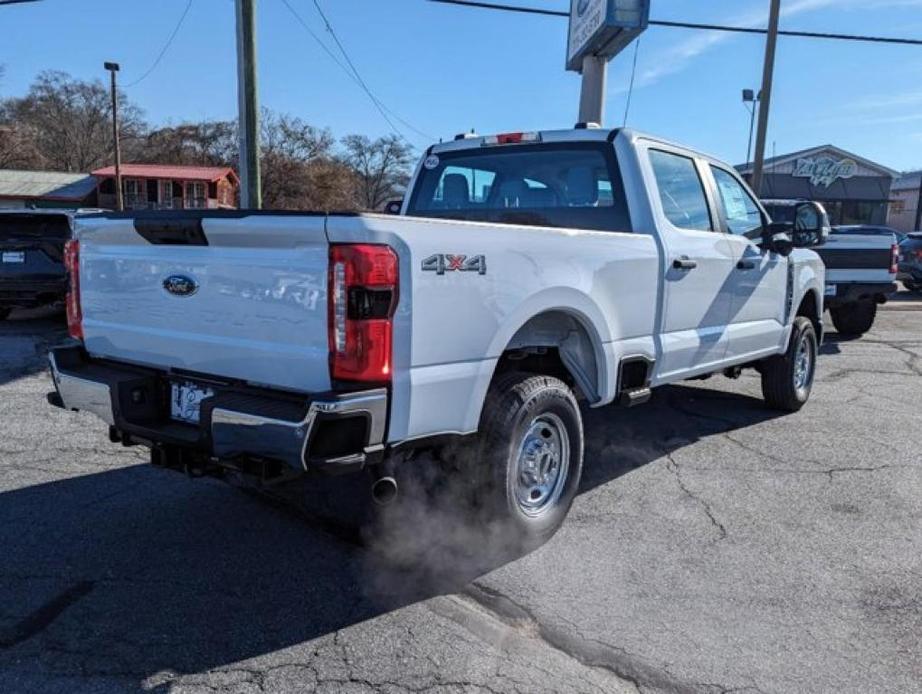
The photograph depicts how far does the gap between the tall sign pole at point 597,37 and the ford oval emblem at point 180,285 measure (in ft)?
35.1

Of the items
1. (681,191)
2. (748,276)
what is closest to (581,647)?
(681,191)

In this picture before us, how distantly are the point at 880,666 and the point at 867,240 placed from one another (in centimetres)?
992

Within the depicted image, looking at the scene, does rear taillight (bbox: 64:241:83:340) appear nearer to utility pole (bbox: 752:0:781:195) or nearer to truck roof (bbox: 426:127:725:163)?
truck roof (bbox: 426:127:725:163)

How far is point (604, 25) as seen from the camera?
40.5ft

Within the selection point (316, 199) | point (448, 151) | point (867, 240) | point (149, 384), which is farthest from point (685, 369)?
point (316, 199)

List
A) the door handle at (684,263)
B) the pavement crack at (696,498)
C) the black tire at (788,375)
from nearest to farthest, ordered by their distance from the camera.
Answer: the pavement crack at (696,498), the door handle at (684,263), the black tire at (788,375)

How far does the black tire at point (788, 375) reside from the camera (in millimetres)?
6723

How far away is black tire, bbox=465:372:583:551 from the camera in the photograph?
357 cm

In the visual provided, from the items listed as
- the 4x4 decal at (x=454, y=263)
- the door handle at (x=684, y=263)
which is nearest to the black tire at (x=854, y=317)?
the door handle at (x=684, y=263)

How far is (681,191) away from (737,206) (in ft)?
3.26

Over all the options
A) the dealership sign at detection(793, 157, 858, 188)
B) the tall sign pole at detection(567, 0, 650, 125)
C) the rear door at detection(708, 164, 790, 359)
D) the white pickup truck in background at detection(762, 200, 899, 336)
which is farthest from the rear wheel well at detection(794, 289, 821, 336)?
the dealership sign at detection(793, 157, 858, 188)

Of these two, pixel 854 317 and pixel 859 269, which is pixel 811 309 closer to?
pixel 859 269

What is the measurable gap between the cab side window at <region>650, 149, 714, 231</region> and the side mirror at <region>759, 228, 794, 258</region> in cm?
79

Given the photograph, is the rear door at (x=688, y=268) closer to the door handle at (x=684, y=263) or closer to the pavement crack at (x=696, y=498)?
the door handle at (x=684, y=263)
